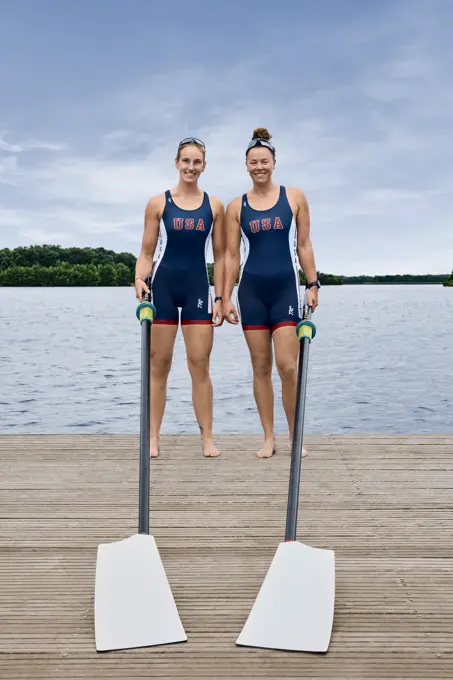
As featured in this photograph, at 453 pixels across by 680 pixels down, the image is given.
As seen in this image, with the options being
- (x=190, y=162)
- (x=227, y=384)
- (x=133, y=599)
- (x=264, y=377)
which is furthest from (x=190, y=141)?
(x=227, y=384)

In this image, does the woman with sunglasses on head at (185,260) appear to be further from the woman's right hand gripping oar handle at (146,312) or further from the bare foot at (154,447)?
the woman's right hand gripping oar handle at (146,312)

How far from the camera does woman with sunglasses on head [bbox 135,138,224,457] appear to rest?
459 centimetres

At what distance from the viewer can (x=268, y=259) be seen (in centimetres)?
458

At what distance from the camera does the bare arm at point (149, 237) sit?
4.66 m

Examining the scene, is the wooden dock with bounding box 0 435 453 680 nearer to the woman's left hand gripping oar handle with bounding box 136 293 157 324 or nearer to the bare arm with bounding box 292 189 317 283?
the woman's left hand gripping oar handle with bounding box 136 293 157 324

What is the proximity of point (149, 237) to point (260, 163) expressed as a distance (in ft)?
2.79

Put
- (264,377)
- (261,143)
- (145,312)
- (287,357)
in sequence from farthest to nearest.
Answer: (264,377) → (287,357) → (261,143) → (145,312)

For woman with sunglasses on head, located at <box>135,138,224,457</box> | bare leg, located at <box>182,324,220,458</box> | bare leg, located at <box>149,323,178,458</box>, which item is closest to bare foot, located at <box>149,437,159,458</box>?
bare leg, located at <box>149,323,178,458</box>

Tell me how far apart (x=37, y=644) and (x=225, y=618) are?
66 centimetres

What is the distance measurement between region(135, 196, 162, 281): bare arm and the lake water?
7293mm

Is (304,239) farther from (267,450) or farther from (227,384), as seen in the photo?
(227,384)

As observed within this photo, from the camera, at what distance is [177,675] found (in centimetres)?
230

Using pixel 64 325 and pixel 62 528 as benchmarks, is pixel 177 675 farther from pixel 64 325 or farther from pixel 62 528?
pixel 64 325

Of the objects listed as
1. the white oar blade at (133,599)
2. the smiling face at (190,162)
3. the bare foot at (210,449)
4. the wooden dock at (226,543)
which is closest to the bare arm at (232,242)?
the smiling face at (190,162)
